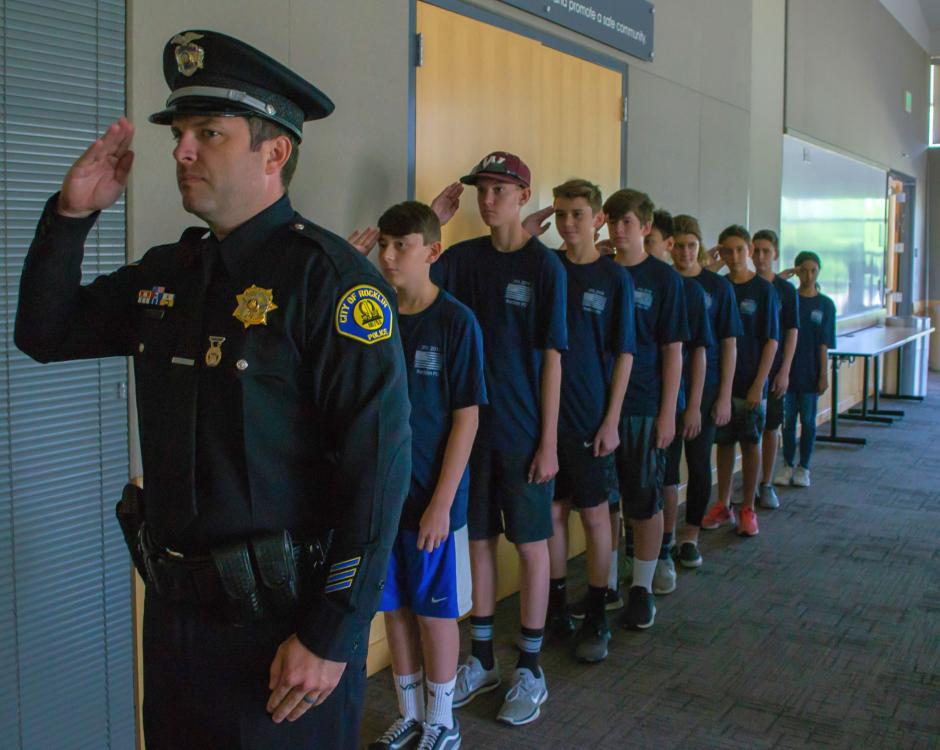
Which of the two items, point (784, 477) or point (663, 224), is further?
point (784, 477)

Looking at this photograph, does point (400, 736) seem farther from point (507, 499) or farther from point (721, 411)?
point (721, 411)

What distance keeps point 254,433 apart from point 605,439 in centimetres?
202

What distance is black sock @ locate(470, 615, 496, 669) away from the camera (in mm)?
2930

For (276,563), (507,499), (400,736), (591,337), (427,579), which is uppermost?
(591,337)

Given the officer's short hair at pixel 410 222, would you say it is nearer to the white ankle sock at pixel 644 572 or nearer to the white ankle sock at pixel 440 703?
the white ankle sock at pixel 440 703

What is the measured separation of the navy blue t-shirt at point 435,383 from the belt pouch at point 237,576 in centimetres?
121

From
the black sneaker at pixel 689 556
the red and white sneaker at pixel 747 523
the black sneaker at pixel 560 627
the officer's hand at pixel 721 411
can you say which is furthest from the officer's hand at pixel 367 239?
the red and white sneaker at pixel 747 523

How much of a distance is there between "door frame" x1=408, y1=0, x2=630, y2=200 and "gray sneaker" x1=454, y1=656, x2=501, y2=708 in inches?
60.1

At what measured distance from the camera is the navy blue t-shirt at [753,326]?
185 inches

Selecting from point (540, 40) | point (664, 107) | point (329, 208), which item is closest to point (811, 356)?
point (664, 107)

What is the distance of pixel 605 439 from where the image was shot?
315cm

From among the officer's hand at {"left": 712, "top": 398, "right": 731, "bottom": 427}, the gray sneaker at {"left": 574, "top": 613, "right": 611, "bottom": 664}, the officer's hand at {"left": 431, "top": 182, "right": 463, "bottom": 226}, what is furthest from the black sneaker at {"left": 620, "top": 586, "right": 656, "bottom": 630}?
the officer's hand at {"left": 431, "top": 182, "right": 463, "bottom": 226}

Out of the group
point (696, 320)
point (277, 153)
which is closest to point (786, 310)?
point (696, 320)

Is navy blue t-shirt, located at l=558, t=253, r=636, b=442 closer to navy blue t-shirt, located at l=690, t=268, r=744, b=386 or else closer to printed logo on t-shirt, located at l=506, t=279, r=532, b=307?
printed logo on t-shirt, located at l=506, t=279, r=532, b=307
